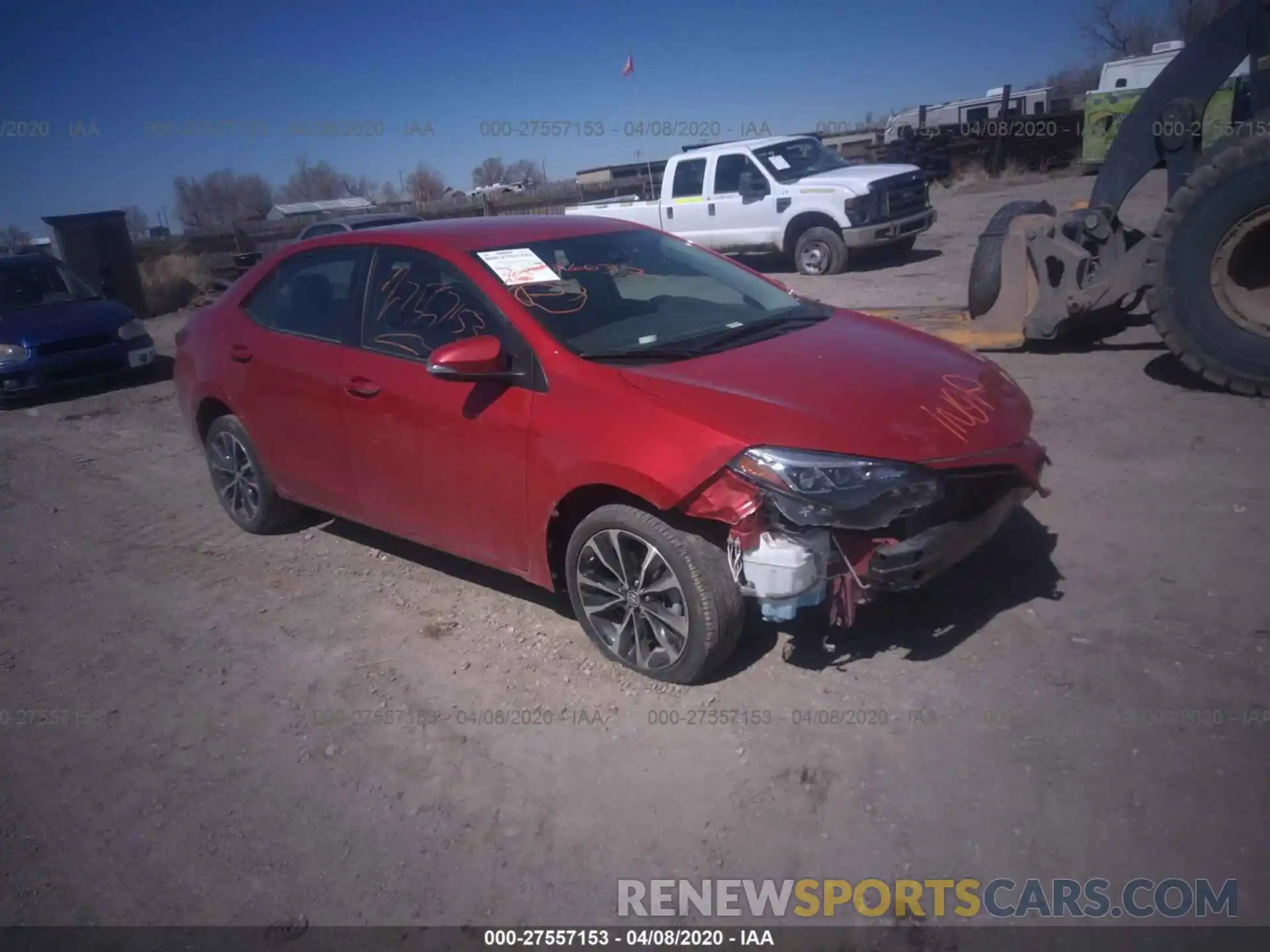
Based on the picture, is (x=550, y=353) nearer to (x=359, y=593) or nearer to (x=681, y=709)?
(x=681, y=709)

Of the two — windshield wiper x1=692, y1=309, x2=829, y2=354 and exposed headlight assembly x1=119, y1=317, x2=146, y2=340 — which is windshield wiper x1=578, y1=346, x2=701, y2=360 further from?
exposed headlight assembly x1=119, y1=317, x2=146, y2=340

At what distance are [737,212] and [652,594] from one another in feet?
41.0

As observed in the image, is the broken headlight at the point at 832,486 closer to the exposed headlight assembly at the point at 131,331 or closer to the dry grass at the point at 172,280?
the exposed headlight assembly at the point at 131,331

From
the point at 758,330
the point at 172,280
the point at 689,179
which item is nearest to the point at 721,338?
the point at 758,330

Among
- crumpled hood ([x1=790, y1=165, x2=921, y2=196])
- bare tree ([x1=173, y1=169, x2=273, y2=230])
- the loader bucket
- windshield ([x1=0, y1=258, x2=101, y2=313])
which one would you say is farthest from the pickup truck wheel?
bare tree ([x1=173, y1=169, x2=273, y2=230])

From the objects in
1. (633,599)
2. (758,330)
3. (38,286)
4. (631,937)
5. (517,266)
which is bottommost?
(631,937)

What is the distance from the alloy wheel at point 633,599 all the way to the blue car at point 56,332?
951 centimetres

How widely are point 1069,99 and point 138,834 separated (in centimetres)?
3664

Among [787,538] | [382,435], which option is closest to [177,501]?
[382,435]

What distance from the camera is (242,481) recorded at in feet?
18.2

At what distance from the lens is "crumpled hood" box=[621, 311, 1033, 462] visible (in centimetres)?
324

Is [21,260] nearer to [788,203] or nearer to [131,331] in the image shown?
[131,331]

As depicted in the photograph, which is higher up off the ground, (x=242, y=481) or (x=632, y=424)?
(x=632, y=424)

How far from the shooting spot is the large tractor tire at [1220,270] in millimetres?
5836
